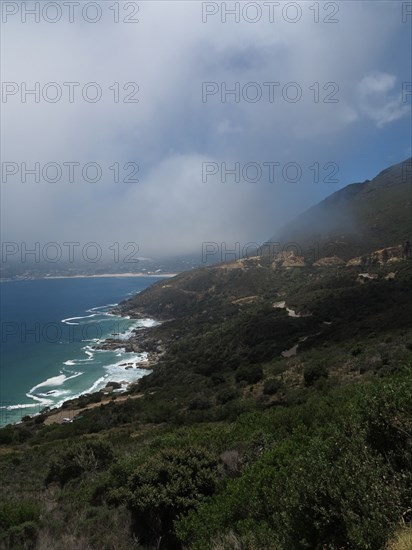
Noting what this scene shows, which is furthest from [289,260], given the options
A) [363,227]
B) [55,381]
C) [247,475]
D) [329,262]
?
[247,475]

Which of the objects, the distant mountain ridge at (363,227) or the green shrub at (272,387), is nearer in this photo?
the green shrub at (272,387)

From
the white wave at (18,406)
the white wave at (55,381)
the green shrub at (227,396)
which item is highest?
the green shrub at (227,396)

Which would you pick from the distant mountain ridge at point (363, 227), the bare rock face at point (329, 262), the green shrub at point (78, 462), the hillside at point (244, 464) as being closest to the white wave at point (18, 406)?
the hillside at point (244, 464)

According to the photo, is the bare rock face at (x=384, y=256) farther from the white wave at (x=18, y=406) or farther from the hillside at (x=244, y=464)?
the white wave at (x=18, y=406)

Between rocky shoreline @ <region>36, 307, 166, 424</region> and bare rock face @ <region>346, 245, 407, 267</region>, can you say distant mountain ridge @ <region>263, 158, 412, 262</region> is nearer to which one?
bare rock face @ <region>346, 245, 407, 267</region>

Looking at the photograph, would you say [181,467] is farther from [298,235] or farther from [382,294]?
[298,235]

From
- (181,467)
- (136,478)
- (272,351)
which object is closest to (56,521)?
(136,478)

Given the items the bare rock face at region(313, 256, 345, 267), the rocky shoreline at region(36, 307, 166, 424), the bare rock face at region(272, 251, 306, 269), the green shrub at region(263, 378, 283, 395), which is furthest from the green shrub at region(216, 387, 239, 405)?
the bare rock face at region(272, 251, 306, 269)
